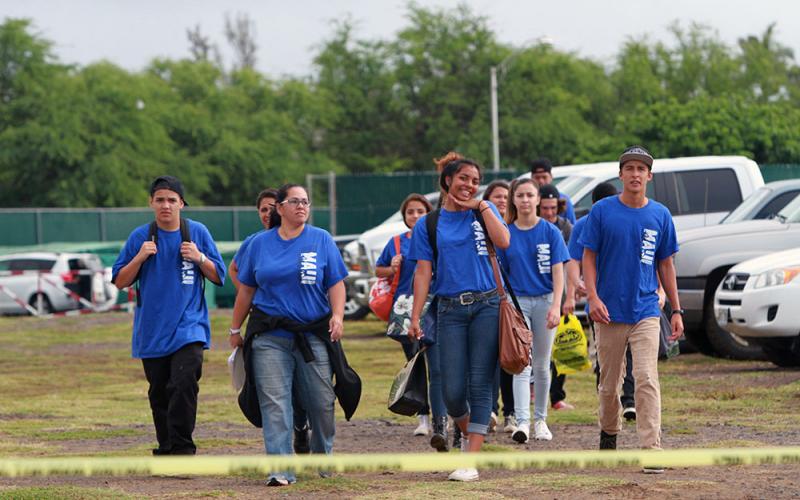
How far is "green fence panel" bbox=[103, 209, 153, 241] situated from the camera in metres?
43.3

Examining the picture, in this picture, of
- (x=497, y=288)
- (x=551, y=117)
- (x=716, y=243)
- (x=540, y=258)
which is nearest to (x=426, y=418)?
(x=540, y=258)

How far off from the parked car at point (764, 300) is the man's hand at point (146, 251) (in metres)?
7.09

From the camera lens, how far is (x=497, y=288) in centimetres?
887

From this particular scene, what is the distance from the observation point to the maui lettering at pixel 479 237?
884cm

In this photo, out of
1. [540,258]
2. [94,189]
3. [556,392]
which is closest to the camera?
[540,258]

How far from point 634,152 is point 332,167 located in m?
56.0

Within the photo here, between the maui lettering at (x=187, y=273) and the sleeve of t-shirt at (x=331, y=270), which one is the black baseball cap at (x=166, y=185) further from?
the sleeve of t-shirt at (x=331, y=270)

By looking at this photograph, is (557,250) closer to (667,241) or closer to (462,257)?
(667,241)

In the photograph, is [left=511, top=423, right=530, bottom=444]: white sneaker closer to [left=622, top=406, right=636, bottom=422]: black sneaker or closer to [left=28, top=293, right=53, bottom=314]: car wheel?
[left=622, top=406, right=636, bottom=422]: black sneaker

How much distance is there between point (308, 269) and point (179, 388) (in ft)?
4.21

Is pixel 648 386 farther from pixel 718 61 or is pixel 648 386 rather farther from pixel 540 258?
pixel 718 61

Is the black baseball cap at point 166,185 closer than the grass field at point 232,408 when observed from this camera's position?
Yes

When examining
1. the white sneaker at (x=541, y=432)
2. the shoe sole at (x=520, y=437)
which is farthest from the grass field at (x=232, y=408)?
the white sneaker at (x=541, y=432)

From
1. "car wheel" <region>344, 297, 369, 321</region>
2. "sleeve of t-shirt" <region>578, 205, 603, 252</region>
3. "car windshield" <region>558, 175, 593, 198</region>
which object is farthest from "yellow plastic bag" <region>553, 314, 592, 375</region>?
"car wheel" <region>344, 297, 369, 321</region>
